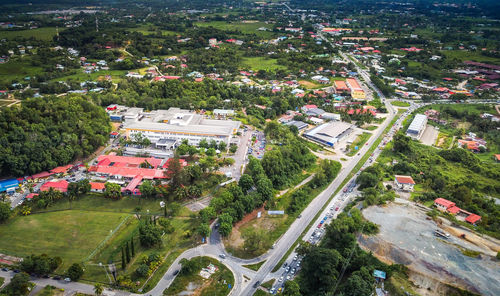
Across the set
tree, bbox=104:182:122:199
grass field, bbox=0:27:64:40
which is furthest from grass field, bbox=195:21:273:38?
tree, bbox=104:182:122:199

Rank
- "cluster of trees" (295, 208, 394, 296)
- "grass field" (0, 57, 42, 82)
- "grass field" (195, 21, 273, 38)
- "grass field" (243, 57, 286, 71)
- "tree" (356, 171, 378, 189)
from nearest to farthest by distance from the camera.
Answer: "cluster of trees" (295, 208, 394, 296)
"tree" (356, 171, 378, 189)
"grass field" (0, 57, 42, 82)
"grass field" (243, 57, 286, 71)
"grass field" (195, 21, 273, 38)

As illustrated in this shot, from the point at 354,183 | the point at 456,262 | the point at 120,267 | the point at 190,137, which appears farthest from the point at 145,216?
the point at 456,262

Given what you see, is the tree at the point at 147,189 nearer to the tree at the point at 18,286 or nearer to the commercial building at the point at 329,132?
the tree at the point at 18,286

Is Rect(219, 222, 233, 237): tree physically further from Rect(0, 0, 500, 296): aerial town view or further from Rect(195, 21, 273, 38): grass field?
Rect(195, 21, 273, 38): grass field

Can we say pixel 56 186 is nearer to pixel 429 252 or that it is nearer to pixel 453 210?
pixel 429 252

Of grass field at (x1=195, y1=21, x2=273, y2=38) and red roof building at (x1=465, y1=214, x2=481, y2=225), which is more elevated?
grass field at (x1=195, y1=21, x2=273, y2=38)

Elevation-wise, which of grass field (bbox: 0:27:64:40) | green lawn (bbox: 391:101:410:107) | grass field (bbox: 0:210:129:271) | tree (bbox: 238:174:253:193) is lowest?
grass field (bbox: 0:210:129:271)

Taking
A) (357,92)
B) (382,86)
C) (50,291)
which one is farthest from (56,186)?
(382,86)
